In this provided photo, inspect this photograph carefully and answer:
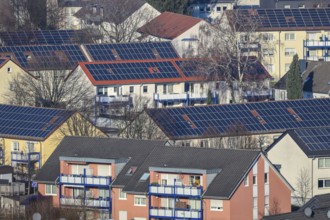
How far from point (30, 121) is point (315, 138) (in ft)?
37.9

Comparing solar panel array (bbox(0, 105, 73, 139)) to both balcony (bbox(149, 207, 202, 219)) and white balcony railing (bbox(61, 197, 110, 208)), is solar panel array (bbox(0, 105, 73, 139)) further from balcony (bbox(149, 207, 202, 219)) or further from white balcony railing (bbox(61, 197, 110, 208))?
A: balcony (bbox(149, 207, 202, 219))

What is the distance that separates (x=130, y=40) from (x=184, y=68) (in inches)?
453

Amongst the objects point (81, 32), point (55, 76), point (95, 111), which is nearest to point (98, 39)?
point (81, 32)

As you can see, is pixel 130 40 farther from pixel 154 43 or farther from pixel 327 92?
pixel 327 92

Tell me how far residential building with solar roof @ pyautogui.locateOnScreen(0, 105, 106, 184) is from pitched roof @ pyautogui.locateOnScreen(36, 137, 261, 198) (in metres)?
4.72

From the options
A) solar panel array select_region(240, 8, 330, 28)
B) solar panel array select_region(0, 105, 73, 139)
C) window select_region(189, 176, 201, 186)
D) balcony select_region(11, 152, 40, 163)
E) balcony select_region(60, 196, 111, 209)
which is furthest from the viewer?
solar panel array select_region(240, 8, 330, 28)

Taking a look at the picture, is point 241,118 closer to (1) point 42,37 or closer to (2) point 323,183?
(2) point 323,183

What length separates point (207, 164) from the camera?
60.5 meters

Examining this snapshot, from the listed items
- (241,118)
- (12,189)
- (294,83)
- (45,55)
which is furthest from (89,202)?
(45,55)

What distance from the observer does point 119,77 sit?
8569cm

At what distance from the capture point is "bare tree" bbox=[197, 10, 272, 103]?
284ft

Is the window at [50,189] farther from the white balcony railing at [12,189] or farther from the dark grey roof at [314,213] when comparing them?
the dark grey roof at [314,213]

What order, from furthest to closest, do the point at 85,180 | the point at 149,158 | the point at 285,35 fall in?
the point at 285,35
the point at 85,180
the point at 149,158

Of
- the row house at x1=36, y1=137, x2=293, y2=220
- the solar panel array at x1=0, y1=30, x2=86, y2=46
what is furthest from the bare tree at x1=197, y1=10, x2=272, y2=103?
the row house at x1=36, y1=137, x2=293, y2=220
